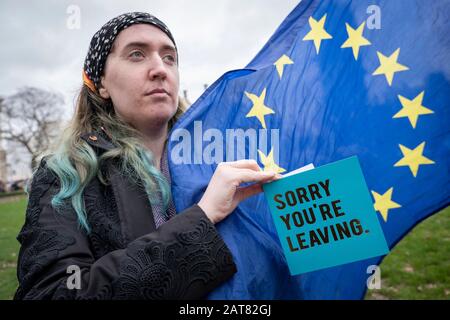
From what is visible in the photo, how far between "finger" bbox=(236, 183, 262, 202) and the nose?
2.45 ft

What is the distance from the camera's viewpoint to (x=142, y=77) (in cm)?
188

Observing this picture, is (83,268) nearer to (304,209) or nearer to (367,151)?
(304,209)

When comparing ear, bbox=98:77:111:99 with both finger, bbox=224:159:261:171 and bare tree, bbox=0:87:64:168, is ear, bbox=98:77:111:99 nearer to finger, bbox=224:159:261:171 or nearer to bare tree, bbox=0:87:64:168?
finger, bbox=224:159:261:171

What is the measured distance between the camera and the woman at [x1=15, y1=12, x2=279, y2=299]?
4.59 feet

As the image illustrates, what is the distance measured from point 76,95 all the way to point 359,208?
5.80 feet

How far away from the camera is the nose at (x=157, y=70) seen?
1.87 m

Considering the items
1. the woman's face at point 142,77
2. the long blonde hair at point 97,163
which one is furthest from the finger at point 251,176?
the woman's face at point 142,77

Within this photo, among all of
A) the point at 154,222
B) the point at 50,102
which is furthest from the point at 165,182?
the point at 50,102

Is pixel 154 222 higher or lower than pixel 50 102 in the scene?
lower

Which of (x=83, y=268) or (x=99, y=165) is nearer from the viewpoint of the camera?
(x=83, y=268)

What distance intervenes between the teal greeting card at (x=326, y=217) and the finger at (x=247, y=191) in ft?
0.22

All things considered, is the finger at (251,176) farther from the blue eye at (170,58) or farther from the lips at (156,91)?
the blue eye at (170,58)

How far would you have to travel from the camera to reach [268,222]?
176 cm

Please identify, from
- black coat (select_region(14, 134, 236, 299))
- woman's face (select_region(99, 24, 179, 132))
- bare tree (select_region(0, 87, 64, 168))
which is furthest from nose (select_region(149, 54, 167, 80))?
bare tree (select_region(0, 87, 64, 168))
